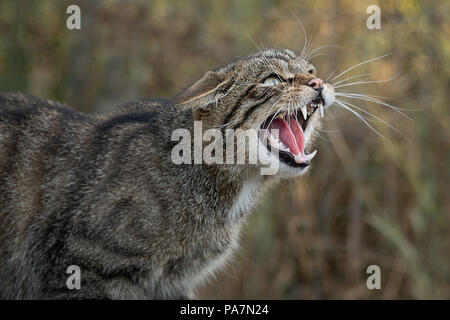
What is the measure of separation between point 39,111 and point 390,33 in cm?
381

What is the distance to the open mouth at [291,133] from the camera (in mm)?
3930

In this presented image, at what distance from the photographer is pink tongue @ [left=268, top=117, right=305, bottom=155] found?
403 centimetres

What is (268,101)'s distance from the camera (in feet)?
13.0

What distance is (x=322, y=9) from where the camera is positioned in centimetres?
709

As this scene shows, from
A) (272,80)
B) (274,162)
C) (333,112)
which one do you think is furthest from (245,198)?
(333,112)

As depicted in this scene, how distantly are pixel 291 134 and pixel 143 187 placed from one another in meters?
0.97

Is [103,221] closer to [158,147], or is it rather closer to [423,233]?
[158,147]

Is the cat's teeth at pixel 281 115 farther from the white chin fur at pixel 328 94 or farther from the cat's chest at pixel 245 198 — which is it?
the cat's chest at pixel 245 198

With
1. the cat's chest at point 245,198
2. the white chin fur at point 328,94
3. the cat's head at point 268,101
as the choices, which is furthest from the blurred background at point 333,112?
the white chin fur at point 328,94

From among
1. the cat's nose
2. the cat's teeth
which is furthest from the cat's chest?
the cat's nose

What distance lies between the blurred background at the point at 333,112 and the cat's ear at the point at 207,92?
8.30ft

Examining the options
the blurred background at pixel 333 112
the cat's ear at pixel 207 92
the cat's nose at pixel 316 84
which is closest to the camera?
the cat's ear at pixel 207 92

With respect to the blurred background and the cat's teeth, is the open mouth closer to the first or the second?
the cat's teeth
